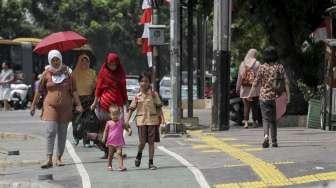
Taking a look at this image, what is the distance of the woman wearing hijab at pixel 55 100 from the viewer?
41.5 ft

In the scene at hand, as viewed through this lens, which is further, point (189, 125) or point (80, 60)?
point (189, 125)

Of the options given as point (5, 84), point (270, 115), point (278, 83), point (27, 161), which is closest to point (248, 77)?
point (278, 83)

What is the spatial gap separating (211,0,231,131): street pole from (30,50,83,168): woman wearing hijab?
5821mm

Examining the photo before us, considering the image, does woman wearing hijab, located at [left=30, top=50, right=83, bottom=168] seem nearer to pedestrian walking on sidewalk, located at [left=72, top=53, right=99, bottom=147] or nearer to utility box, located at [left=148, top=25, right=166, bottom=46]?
pedestrian walking on sidewalk, located at [left=72, top=53, right=99, bottom=147]

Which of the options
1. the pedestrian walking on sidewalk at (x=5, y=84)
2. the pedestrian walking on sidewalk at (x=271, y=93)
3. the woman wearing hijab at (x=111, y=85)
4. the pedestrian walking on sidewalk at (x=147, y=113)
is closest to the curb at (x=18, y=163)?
the woman wearing hijab at (x=111, y=85)

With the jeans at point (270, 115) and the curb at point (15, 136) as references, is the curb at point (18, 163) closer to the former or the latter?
the jeans at point (270, 115)

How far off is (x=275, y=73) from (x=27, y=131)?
8.23 metres

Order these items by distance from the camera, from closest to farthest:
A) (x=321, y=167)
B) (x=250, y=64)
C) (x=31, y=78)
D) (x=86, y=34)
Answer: (x=321, y=167)
(x=250, y=64)
(x=31, y=78)
(x=86, y=34)

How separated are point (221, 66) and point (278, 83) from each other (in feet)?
13.5

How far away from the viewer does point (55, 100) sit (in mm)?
12680

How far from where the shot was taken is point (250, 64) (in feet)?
62.2

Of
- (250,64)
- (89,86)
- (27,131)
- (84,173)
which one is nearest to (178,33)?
(250,64)

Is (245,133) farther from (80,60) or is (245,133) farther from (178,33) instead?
(80,60)

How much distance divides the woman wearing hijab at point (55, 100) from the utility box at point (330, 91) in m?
6.75
